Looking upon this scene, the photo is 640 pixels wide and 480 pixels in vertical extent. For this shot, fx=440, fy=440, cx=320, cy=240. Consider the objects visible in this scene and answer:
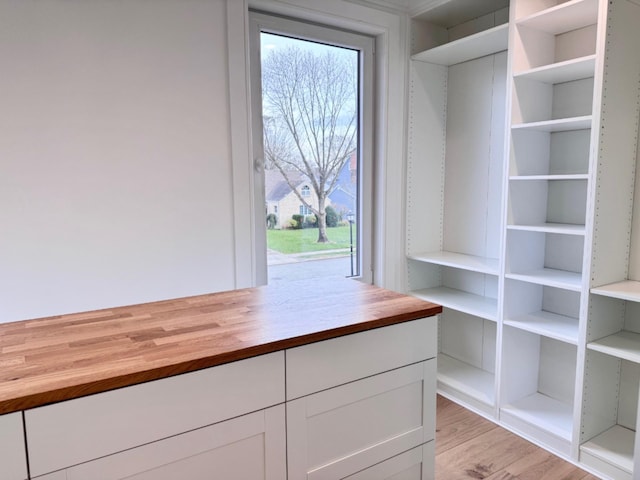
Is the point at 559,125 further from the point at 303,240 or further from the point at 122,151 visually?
the point at 122,151

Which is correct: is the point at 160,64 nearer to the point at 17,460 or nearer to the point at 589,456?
the point at 17,460

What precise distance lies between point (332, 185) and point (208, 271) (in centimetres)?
98

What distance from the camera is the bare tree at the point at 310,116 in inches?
101

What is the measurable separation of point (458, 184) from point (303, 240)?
1159 millimetres

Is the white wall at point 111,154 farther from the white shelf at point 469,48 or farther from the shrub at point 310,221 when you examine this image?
the white shelf at point 469,48

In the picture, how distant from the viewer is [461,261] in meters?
2.76

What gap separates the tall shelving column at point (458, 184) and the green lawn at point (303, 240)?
0.48 meters

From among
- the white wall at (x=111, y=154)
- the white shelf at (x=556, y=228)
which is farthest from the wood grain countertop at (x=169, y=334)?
the white shelf at (x=556, y=228)

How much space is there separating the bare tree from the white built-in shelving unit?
0.47 meters

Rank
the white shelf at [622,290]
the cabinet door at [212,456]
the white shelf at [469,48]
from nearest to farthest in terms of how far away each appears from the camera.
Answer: the cabinet door at [212,456], the white shelf at [622,290], the white shelf at [469,48]

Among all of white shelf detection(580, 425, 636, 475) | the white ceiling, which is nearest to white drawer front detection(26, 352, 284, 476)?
white shelf detection(580, 425, 636, 475)

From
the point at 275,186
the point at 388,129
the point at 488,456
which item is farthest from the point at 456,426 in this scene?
the point at 388,129

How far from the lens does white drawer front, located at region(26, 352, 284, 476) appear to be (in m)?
0.91

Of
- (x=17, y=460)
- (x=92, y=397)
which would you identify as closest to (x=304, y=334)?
(x=92, y=397)
